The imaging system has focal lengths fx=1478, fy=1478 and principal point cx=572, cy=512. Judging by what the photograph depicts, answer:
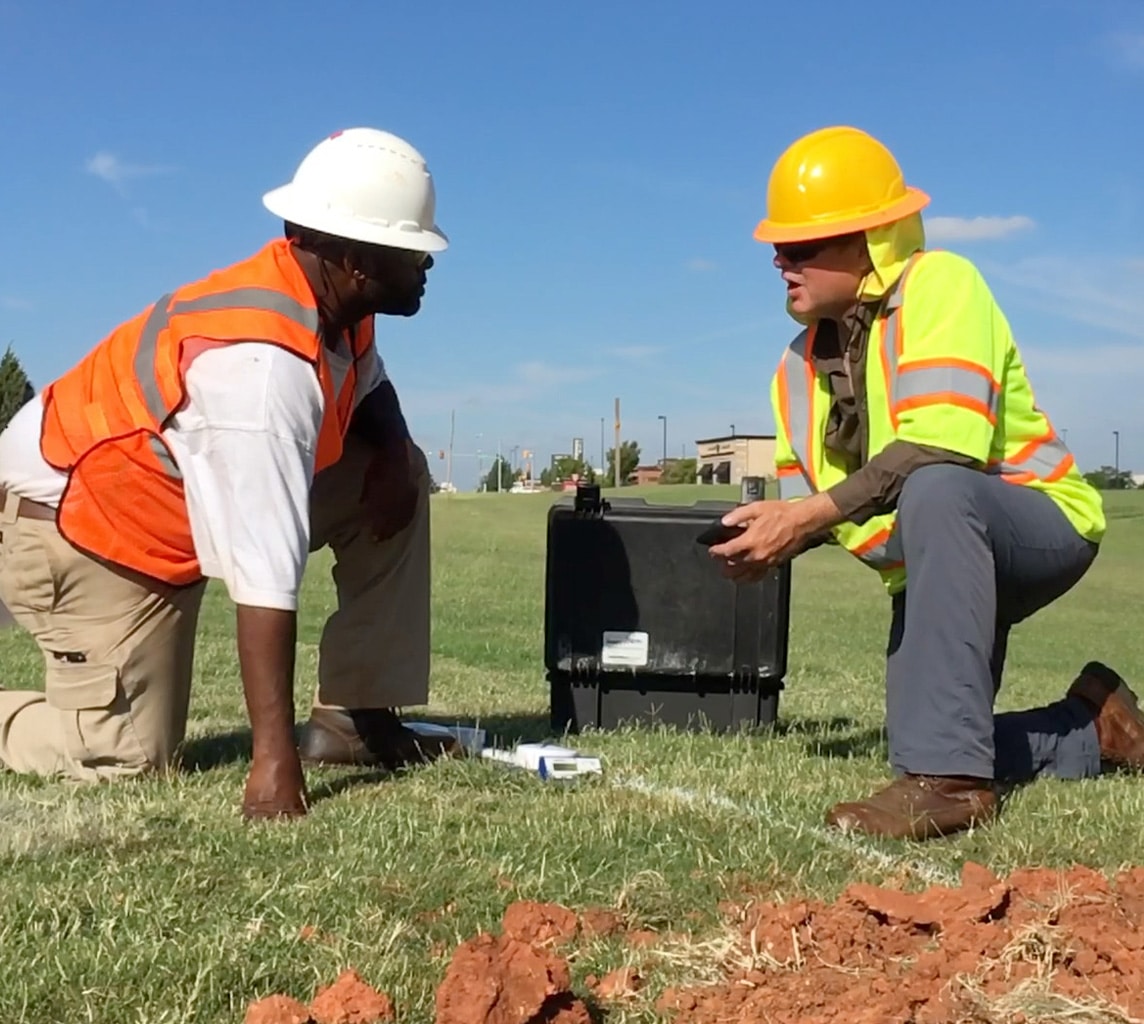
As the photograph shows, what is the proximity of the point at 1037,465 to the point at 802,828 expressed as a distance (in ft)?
4.32

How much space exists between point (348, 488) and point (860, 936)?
2.61 metres

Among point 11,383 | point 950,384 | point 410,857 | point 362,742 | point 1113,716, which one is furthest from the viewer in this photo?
point 11,383

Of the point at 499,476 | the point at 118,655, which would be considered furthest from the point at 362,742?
the point at 499,476

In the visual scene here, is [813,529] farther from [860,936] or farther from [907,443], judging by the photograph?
[860,936]

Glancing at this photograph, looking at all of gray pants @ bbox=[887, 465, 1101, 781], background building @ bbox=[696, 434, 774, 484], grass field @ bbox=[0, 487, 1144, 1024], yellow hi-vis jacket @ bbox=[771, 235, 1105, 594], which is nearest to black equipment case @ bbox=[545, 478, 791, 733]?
grass field @ bbox=[0, 487, 1144, 1024]

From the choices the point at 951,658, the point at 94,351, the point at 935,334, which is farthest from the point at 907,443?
the point at 94,351

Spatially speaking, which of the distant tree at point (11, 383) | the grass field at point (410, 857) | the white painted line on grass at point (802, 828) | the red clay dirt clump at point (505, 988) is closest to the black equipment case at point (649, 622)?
the grass field at point (410, 857)

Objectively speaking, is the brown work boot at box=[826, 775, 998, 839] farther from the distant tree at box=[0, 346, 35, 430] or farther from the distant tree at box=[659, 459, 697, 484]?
the distant tree at box=[659, 459, 697, 484]

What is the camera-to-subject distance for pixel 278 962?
2488mm

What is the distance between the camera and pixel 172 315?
4047 mm

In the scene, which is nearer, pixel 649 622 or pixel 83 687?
pixel 83 687

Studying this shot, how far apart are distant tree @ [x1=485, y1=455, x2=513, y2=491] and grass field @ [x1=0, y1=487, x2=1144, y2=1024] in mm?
82752

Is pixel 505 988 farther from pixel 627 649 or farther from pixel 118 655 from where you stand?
pixel 627 649

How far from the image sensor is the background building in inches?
3162
